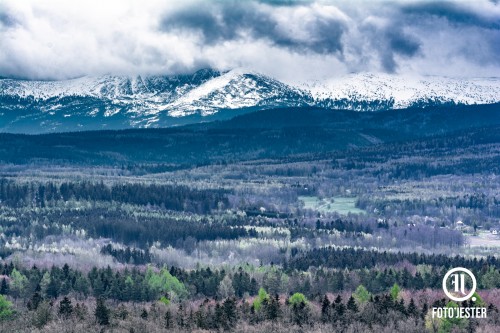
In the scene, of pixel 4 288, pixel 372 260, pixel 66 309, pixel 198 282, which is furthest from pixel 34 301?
pixel 372 260

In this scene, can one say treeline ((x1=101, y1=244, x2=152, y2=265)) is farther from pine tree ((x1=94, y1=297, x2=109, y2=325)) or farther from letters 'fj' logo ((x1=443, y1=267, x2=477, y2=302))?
pine tree ((x1=94, y1=297, x2=109, y2=325))

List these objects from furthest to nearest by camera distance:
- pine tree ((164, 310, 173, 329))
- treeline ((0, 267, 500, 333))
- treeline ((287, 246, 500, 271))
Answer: treeline ((287, 246, 500, 271))
pine tree ((164, 310, 173, 329))
treeline ((0, 267, 500, 333))

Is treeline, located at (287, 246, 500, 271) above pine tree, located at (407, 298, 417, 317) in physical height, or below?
above

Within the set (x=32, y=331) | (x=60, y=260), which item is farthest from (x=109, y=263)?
(x=32, y=331)

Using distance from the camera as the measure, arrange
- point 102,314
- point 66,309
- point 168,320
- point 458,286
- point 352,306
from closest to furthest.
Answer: point 168,320 < point 102,314 < point 352,306 < point 66,309 < point 458,286

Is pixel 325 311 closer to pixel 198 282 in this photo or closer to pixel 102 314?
pixel 102 314

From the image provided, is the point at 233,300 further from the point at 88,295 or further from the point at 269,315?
the point at 88,295

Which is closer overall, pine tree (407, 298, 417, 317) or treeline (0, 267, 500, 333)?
treeline (0, 267, 500, 333)

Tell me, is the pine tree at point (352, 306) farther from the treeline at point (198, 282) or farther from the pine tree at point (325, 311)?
the treeline at point (198, 282)

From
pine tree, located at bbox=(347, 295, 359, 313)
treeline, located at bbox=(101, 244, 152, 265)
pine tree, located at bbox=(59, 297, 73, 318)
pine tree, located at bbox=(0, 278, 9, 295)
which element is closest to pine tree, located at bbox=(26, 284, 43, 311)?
pine tree, located at bbox=(0, 278, 9, 295)

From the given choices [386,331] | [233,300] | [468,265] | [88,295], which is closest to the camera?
[386,331]

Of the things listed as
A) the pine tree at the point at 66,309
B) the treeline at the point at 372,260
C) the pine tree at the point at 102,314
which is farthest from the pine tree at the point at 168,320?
the treeline at the point at 372,260
